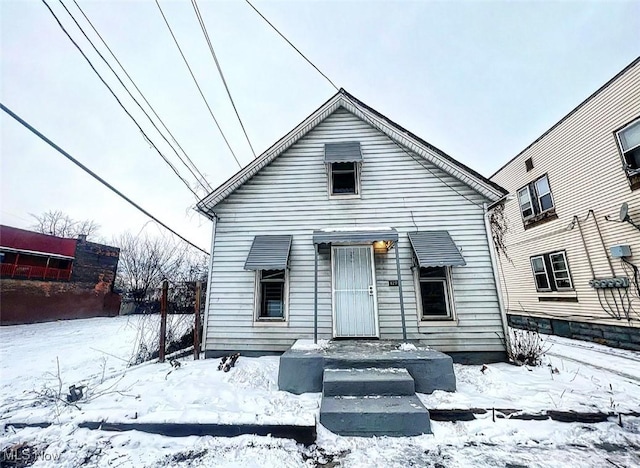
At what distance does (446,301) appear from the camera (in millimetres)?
6250

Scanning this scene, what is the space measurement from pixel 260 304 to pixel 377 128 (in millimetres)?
5886

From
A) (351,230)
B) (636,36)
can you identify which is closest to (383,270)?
(351,230)

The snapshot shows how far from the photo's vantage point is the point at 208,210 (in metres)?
7.02

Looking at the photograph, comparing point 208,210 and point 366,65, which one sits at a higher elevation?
point 366,65

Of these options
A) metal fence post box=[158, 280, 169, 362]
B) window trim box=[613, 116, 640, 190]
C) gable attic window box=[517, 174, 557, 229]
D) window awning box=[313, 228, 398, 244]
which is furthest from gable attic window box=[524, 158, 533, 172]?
metal fence post box=[158, 280, 169, 362]

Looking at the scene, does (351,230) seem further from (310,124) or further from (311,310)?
(310,124)

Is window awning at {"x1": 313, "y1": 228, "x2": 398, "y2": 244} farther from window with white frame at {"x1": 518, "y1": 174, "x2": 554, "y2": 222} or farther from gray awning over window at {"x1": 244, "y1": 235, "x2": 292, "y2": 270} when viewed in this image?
window with white frame at {"x1": 518, "y1": 174, "x2": 554, "y2": 222}

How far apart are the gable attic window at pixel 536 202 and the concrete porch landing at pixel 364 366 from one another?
34.0ft

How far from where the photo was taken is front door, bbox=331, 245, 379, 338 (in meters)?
6.18

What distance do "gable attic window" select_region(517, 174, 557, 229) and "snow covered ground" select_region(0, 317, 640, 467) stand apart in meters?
7.27

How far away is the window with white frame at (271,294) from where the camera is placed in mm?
6531

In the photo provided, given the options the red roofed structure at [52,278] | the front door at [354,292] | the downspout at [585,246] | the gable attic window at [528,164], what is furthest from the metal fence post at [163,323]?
the red roofed structure at [52,278]

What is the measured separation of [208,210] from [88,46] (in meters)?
3.81

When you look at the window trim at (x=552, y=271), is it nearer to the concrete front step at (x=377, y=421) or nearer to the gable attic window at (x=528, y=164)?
the gable attic window at (x=528, y=164)
